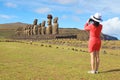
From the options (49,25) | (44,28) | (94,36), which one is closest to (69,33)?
Answer: (44,28)

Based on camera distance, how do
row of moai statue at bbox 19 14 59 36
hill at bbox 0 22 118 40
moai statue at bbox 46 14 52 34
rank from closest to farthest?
1. row of moai statue at bbox 19 14 59 36
2. moai statue at bbox 46 14 52 34
3. hill at bbox 0 22 118 40

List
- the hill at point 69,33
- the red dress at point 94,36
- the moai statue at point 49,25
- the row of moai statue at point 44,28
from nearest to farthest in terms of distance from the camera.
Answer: the red dress at point 94,36, the row of moai statue at point 44,28, the moai statue at point 49,25, the hill at point 69,33

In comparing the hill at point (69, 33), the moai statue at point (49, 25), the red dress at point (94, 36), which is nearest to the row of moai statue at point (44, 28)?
the moai statue at point (49, 25)

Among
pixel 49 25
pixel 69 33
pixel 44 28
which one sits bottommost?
pixel 69 33

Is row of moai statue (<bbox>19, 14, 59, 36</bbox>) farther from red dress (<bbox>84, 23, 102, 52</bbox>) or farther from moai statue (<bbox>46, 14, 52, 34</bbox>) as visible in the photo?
red dress (<bbox>84, 23, 102, 52</bbox>)

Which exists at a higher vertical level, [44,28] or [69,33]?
[44,28]

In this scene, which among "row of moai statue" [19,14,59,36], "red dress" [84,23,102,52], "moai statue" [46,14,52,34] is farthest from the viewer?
"moai statue" [46,14,52,34]

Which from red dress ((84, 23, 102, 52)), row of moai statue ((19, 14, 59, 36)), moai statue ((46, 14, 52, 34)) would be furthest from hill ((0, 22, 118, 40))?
red dress ((84, 23, 102, 52))

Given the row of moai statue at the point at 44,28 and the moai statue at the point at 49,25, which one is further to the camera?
the moai statue at the point at 49,25

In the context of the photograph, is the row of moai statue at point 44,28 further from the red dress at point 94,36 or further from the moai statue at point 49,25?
A: the red dress at point 94,36

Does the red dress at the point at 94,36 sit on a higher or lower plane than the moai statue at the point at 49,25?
lower

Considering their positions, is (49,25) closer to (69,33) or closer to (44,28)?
(44,28)

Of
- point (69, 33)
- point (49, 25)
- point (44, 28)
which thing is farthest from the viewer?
point (69, 33)

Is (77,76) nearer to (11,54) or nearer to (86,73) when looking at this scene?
(86,73)
